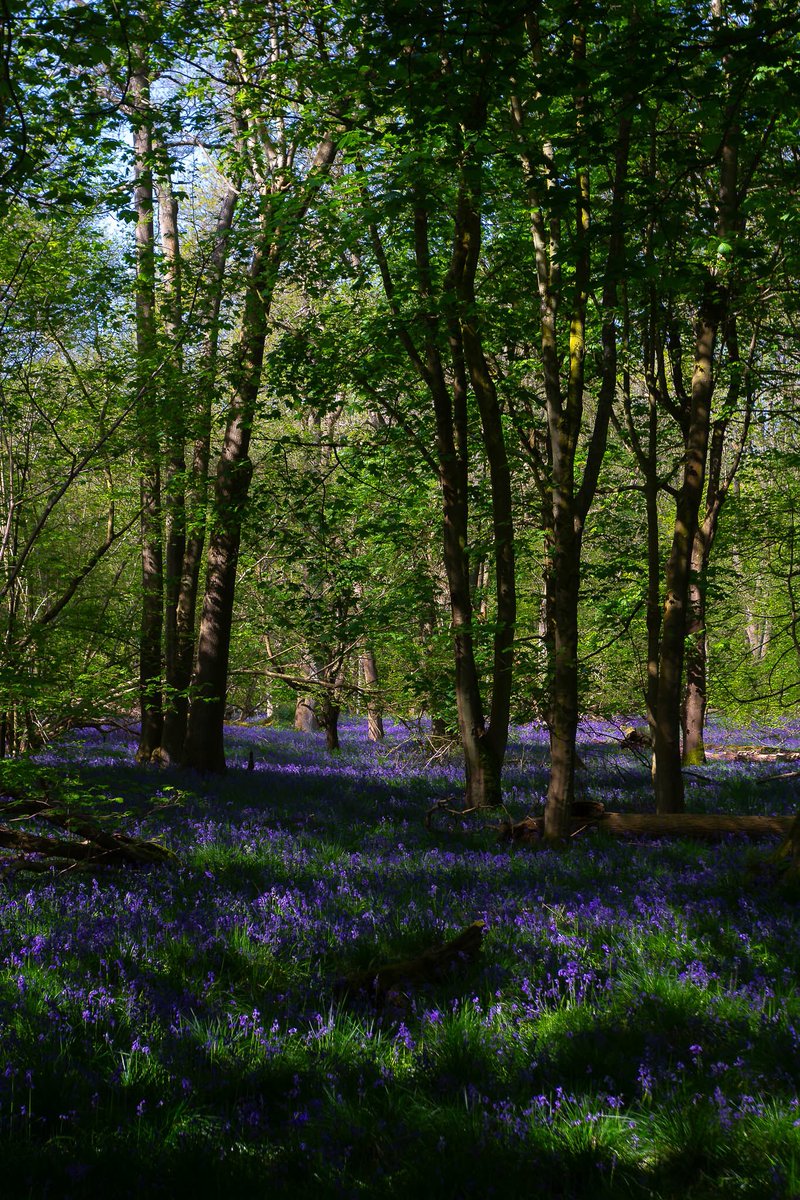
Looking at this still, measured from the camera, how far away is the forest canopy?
604 centimetres

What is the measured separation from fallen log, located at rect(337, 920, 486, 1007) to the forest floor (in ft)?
0.07

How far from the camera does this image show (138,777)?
12312 millimetres

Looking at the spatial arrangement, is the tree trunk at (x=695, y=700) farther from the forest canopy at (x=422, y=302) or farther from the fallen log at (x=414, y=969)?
the fallen log at (x=414, y=969)

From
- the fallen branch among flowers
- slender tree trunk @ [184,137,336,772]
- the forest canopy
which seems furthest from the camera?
slender tree trunk @ [184,137,336,772]

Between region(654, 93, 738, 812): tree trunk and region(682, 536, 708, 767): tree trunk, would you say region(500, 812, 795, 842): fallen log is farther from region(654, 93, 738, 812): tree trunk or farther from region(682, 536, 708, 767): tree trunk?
region(682, 536, 708, 767): tree trunk

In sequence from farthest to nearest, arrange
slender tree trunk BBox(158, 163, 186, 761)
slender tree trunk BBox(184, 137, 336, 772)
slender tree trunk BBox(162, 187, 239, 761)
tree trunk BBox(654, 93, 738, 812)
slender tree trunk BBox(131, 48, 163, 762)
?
slender tree trunk BBox(184, 137, 336, 772) < slender tree trunk BBox(162, 187, 239, 761) < slender tree trunk BBox(158, 163, 186, 761) < slender tree trunk BBox(131, 48, 163, 762) < tree trunk BBox(654, 93, 738, 812)

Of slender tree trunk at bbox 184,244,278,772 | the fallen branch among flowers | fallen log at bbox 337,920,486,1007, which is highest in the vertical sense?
slender tree trunk at bbox 184,244,278,772

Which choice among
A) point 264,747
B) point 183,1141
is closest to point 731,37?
point 183,1141

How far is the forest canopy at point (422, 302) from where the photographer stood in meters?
6.04

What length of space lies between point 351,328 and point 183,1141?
36.3 feet

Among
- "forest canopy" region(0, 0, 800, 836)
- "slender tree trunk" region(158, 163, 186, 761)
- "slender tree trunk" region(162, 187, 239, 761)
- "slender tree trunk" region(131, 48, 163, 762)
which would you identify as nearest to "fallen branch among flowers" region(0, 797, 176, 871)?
"forest canopy" region(0, 0, 800, 836)

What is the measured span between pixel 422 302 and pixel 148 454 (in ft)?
15.2

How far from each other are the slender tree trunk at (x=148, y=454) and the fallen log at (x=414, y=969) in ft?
15.5

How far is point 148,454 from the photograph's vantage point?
40.1 ft
